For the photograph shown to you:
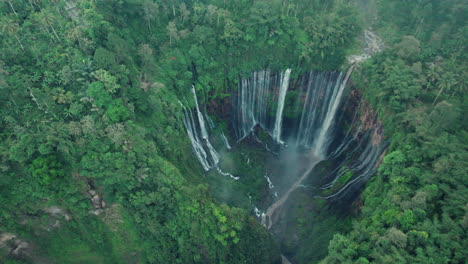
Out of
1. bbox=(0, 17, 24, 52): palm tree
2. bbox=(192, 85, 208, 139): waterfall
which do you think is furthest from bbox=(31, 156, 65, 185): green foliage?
bbox=(192, 85, 208, 139): waterfall

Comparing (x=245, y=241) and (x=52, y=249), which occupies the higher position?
(x=52, y=249)

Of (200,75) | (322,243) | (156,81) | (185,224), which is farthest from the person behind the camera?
(200,75)

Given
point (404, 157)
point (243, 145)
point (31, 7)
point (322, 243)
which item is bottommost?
point (322, 243)

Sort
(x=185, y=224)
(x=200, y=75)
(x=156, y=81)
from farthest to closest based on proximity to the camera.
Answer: (x=200, y=75) < (x=156, y=81) < (x=185, y=224)

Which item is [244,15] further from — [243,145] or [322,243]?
[322,243]

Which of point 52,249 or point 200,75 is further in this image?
Answer: point 200,75

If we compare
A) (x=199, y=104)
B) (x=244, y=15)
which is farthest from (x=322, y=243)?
(x=244, y=15)

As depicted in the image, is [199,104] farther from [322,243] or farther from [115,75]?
[322,243]

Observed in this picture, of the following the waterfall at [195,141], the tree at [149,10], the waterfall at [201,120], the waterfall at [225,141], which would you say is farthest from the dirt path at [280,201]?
the tree at [149,10]
